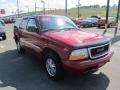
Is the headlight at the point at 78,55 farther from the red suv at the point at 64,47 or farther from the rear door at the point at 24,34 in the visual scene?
the rear door at the point at 24,34

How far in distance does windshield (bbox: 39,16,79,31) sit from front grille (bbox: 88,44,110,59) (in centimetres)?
156

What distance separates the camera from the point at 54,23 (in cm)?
670

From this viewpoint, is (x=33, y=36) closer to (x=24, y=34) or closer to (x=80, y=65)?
(x=24, y=34)

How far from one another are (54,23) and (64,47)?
69.3 inches

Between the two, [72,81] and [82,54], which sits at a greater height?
[82,54]

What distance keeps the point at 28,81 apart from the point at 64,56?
139 centimetres

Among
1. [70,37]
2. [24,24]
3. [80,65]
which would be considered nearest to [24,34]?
[24,24]

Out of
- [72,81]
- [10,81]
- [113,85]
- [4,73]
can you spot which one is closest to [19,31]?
[4,73]

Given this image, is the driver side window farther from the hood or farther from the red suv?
the hood

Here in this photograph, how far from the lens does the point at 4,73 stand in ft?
21.4

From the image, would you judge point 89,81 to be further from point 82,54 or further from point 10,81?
point 10,81

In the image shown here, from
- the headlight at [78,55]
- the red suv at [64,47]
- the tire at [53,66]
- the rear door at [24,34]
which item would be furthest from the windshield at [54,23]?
the headlight at [78,55]

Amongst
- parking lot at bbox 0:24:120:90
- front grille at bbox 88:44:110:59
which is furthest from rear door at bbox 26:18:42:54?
front grille at bbox 88:44:110:59

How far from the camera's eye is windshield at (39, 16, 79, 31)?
651 cm
